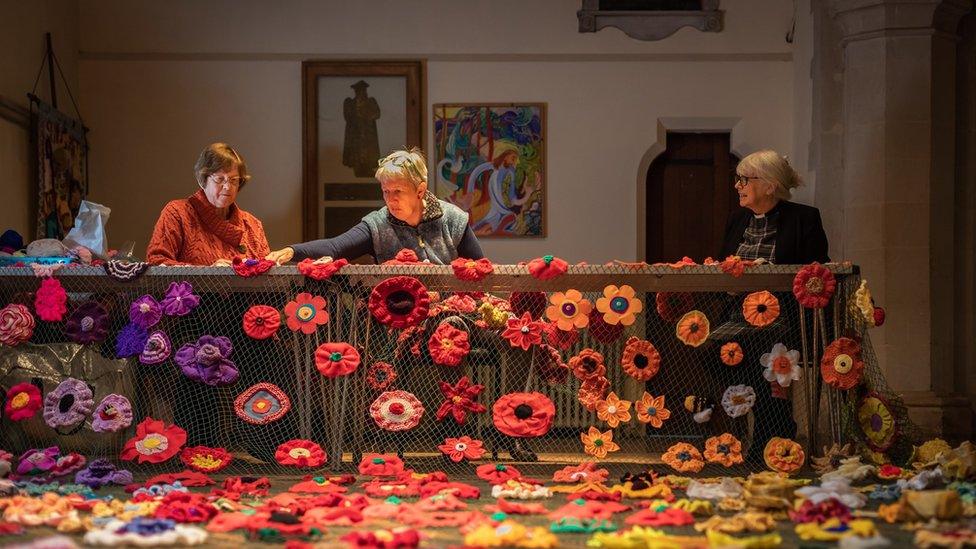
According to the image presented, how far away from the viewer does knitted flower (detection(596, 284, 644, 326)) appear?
457 centimetres

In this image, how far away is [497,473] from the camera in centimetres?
446

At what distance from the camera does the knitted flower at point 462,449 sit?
15.0 ft

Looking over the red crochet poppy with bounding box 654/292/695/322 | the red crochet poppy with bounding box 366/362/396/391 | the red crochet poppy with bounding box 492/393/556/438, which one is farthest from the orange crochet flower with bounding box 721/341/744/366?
the red crochet poppy with bounding box 366/362/396/391

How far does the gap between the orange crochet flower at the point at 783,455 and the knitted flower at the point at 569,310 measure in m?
0.95

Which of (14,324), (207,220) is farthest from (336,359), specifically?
(14,324)

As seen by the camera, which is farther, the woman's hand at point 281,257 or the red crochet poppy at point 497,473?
the woman's hand at point 281,257

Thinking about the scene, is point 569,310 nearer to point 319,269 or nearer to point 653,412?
point 653,412

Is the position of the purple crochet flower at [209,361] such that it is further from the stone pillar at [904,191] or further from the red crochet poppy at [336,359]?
the stone pillar at [904,191]

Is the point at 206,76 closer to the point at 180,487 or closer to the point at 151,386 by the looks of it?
the point at 151,386

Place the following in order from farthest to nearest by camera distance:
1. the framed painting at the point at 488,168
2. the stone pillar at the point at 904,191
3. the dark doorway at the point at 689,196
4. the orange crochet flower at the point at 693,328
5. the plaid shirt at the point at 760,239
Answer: the dark doorway at the point at 689,196 → the framed painting at the point at 488,168 → the stone pillar at the point at 904,191 → the plaid shirt at the point at 760,239 → the orange crochet flower at the point at 693,328

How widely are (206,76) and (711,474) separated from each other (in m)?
4.67

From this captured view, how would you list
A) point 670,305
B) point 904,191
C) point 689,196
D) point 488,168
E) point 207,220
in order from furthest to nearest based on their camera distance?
1. point 689,196
2. point 488,168
3. point 904,191
4. point 207,220
5. point 670,305

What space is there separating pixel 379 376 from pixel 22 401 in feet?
5.07

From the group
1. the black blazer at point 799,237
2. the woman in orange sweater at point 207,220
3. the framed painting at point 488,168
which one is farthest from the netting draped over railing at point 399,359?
the framed painting at point 488,168
